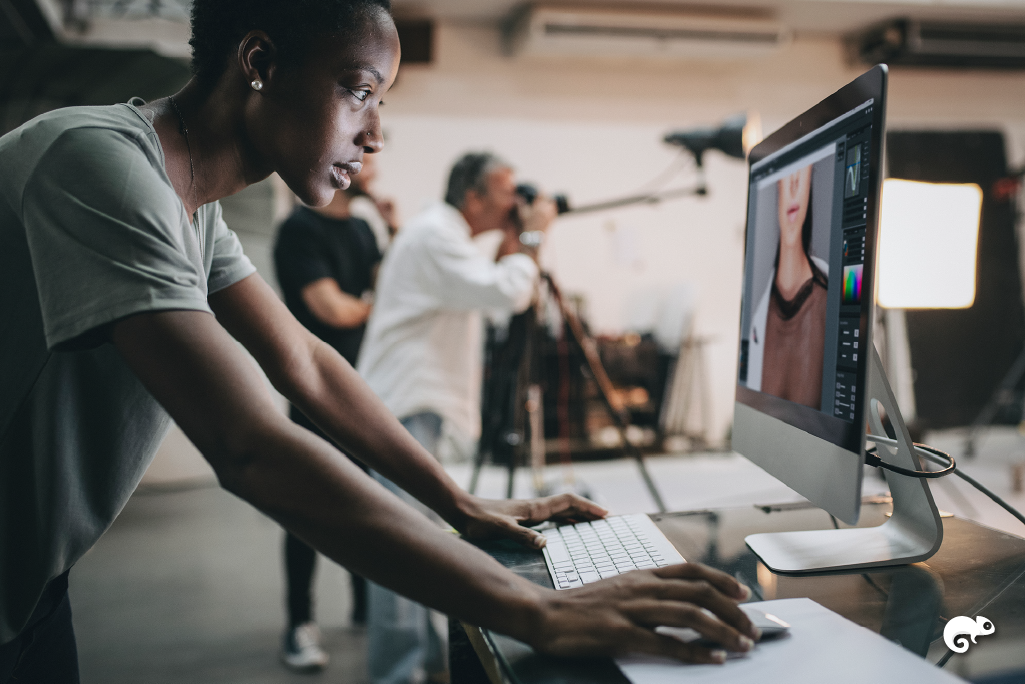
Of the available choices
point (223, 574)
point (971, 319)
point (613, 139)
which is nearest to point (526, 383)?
point (223, 574)

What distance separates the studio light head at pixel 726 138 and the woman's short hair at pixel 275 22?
1.05 meters

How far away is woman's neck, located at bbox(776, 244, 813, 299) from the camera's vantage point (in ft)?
2.25

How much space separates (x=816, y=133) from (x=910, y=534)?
0.46 meters

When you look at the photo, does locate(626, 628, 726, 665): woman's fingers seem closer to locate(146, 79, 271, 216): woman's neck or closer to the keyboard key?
the keyboard key

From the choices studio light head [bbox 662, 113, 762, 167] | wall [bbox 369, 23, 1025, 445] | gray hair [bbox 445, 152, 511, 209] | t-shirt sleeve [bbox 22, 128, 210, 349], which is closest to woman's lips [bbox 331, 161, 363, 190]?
t-shirt sleeve [bbox 22, 128, 210, 349]

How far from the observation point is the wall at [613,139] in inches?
154

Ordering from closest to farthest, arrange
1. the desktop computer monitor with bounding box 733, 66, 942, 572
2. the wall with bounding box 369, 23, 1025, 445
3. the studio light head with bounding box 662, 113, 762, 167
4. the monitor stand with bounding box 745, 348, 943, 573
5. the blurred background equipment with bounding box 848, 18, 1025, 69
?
the desktop computer monitor with bounding box 733, 66, 942, 572, the monitor stand with bounding box 745, 348, 943, 573, the studio light head with bounding box 662, 113, 762, 167, the wall with bounding box 369, 23, 1025, 445, the blurred background equipment with bounding box 848, 18, 1025, 69

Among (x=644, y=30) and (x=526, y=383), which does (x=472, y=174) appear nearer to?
(x=526, y=383)

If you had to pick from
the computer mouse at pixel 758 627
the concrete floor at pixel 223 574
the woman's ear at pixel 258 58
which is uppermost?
the woman's ear at pixel 258 58

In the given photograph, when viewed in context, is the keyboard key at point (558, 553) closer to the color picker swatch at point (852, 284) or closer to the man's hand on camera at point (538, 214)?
the color picker swatch at point (852, 284)

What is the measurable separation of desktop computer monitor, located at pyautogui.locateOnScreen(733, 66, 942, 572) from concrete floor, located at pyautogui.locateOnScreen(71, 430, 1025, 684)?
0.55 m

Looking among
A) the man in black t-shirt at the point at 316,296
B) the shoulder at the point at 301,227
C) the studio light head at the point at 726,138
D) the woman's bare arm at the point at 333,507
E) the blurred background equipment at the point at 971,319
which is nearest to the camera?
the woman's bare arm at the point at 333,507

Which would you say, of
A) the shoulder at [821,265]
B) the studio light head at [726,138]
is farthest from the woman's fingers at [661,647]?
the studio light head at [726,138]

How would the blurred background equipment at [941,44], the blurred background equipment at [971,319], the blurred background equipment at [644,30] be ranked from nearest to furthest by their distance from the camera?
1. the blurred background equipment at [644,30]
2. the blurred background equipment at [941,44]
3. the blurred background equipment at [971,319]
